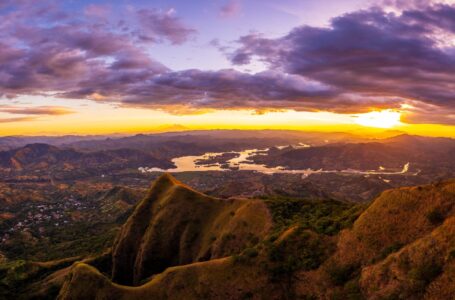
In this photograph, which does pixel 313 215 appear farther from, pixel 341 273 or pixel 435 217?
pixel 435 217

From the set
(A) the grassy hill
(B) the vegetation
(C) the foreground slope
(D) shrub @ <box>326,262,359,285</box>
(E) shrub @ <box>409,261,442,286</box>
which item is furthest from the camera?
(B) the vegetation

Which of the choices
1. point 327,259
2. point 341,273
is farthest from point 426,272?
point 327,259

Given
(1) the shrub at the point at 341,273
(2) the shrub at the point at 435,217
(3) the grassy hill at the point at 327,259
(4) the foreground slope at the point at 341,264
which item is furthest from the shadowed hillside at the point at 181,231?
(2) the shrub at the point at 435,217

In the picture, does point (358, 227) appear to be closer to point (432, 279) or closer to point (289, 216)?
point (432, 279)

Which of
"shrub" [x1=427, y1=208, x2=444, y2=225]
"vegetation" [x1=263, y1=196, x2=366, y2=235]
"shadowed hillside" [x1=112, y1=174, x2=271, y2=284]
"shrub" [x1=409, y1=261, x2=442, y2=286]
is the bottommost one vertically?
"shadowed hillside" [x1=112, y1=174, x2=271, y2=284]

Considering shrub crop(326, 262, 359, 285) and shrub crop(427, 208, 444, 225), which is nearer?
shrub crop(427, 208, 444, 225)

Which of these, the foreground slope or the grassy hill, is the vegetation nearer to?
the grassy hill

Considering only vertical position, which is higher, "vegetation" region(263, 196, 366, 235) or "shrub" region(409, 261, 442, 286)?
"shrub" region(409, 261, 442, 286)

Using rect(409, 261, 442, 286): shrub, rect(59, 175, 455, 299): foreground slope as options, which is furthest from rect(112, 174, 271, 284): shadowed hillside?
rect(409, 261, 442, 286): shrub

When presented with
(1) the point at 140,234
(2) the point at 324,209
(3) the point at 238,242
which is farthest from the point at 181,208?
(2) the point at 324,209

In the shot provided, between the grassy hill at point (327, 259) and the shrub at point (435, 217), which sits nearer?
the grassy hill at point (327, 259)

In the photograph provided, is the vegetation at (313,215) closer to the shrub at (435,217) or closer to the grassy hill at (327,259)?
the grassy hill at (327,259)
